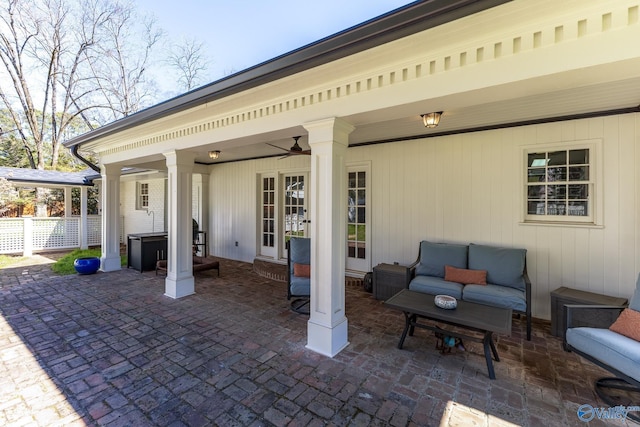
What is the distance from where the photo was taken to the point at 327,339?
9.19ft

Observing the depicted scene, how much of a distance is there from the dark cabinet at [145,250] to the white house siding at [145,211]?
9.25 feet

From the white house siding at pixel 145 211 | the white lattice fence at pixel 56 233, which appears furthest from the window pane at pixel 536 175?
the white lattice fence at pixel 56 233

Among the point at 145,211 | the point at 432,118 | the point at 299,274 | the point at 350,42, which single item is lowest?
the point at 299,274

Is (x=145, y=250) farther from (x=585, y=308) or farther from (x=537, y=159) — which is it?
(x=537, y=159)

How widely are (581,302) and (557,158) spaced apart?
189 centimetres

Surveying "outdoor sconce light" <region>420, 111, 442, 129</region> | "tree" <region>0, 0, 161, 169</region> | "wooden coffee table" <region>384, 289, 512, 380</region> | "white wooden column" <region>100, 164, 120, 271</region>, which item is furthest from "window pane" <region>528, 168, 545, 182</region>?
"tree" <region>0, 0, 161, 169</region>

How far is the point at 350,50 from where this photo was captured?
2160mm

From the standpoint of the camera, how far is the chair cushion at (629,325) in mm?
2250

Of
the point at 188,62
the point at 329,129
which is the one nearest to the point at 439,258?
the point at 329,129

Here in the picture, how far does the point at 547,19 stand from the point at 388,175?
11.0 ft

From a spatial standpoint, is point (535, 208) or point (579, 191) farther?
point (535, 208)

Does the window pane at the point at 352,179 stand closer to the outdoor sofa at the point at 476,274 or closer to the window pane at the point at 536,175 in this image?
the outdoor sofa at the point at 476,274

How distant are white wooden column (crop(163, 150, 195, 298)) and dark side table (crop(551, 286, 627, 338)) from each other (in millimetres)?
5042

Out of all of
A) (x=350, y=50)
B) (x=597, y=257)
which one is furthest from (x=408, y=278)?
(x=350, y=50)
